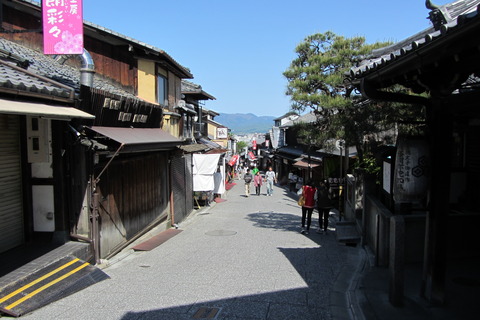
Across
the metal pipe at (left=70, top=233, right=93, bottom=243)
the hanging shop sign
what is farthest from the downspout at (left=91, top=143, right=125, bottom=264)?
the hanging shop sign

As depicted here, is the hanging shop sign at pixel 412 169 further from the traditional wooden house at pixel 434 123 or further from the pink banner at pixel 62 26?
the pink banner at pixel 62 26

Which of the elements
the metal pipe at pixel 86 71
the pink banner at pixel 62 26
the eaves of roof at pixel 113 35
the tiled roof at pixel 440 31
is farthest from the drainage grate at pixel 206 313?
the eaves of roof at pixel 113 35

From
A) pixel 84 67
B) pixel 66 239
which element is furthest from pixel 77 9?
pixel 66 239

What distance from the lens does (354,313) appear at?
6.23 metres

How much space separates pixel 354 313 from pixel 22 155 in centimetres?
758

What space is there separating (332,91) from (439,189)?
758 cm

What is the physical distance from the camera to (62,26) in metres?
8.48

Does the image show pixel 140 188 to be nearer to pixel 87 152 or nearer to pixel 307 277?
pixel 87 152

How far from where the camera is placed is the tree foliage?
465 inches

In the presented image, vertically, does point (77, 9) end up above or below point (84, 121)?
above

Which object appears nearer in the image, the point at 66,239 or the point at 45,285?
the point at 45,285

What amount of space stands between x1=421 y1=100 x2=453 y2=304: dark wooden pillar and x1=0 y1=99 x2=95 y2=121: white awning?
6234mm

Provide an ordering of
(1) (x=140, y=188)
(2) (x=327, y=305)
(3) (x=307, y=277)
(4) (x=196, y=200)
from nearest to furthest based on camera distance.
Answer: (2) (x=327, y=305) → (3) (x=307, y=277) → (1) (x=140, y=188) → (4) (x=196, y=200)

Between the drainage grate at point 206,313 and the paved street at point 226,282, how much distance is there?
0.02 metres
